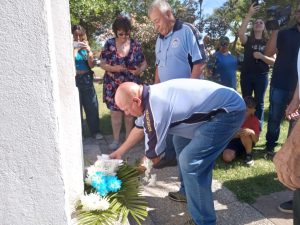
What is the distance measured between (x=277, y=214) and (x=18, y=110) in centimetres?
263

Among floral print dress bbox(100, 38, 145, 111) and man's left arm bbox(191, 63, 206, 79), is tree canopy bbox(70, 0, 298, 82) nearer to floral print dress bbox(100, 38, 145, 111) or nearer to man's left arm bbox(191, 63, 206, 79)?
floral print dress bbox(100, 38, 145, 111)

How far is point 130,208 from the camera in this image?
267 cm

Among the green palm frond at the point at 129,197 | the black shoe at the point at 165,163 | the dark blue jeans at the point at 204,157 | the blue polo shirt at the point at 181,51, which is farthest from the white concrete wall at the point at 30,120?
the black shoe at the point at 165,163

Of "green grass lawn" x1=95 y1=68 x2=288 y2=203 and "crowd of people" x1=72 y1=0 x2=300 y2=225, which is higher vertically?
"crowd of people" x1=72 y1=0 x2=300 y2=225

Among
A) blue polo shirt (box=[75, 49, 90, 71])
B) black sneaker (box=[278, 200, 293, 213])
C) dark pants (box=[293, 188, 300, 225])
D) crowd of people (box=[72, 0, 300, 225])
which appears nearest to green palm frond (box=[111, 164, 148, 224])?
crowd of people (box=[72, 0, 300, 225])

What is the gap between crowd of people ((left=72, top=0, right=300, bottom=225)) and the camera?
2.57m

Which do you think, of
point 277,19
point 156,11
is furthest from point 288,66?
point 156,11

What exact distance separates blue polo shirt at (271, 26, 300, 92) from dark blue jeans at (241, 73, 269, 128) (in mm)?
591

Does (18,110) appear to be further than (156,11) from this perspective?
No

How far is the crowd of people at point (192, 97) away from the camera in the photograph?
2570 mm

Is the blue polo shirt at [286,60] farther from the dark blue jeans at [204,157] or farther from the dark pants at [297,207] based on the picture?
the dark pants at [297,207]

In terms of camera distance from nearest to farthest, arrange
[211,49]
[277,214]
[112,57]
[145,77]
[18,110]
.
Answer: [18,110], [277,214], [112,57], [145,77], [211,49]

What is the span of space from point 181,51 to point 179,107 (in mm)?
1142

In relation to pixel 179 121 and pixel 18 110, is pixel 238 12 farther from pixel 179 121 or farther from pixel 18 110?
pixel 18 110
